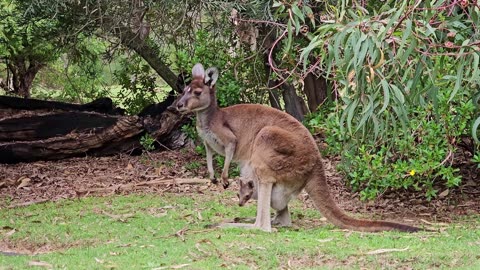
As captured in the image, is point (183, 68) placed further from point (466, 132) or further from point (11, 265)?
point (11, 265)

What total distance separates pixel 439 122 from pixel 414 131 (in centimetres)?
32

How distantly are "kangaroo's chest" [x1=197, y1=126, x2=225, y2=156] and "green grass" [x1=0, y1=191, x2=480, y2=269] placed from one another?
2.26ft

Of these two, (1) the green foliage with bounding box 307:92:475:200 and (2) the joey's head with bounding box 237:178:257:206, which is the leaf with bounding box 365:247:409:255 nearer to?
(2) the joey's head with bounding box 237:178:257:206

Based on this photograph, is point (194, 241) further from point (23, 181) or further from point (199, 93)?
point (23, 181)

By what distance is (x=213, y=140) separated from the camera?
8523mm

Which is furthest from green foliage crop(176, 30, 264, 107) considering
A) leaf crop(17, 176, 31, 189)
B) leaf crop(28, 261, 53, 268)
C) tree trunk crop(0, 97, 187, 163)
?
leaf crop(28, 261, 53, 268)

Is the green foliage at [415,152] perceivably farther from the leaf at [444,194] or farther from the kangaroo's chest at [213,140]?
the kangaroo's chest at [213,140]

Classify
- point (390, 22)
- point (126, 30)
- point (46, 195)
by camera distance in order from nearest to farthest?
point (390, 22), point (46, 195), point (126, 30)

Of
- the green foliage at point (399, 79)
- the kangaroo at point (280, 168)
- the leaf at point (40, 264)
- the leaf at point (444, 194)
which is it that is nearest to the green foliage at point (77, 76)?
the green foliage at point (399, 79)

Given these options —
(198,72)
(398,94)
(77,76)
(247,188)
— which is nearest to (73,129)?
(77,76)

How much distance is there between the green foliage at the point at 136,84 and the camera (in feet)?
41.3

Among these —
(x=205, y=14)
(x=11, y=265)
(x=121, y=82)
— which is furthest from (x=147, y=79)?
(x=11, y=265)

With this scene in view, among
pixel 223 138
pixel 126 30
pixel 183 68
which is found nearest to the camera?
pixel 223 138

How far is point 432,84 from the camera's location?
620 centimetres
